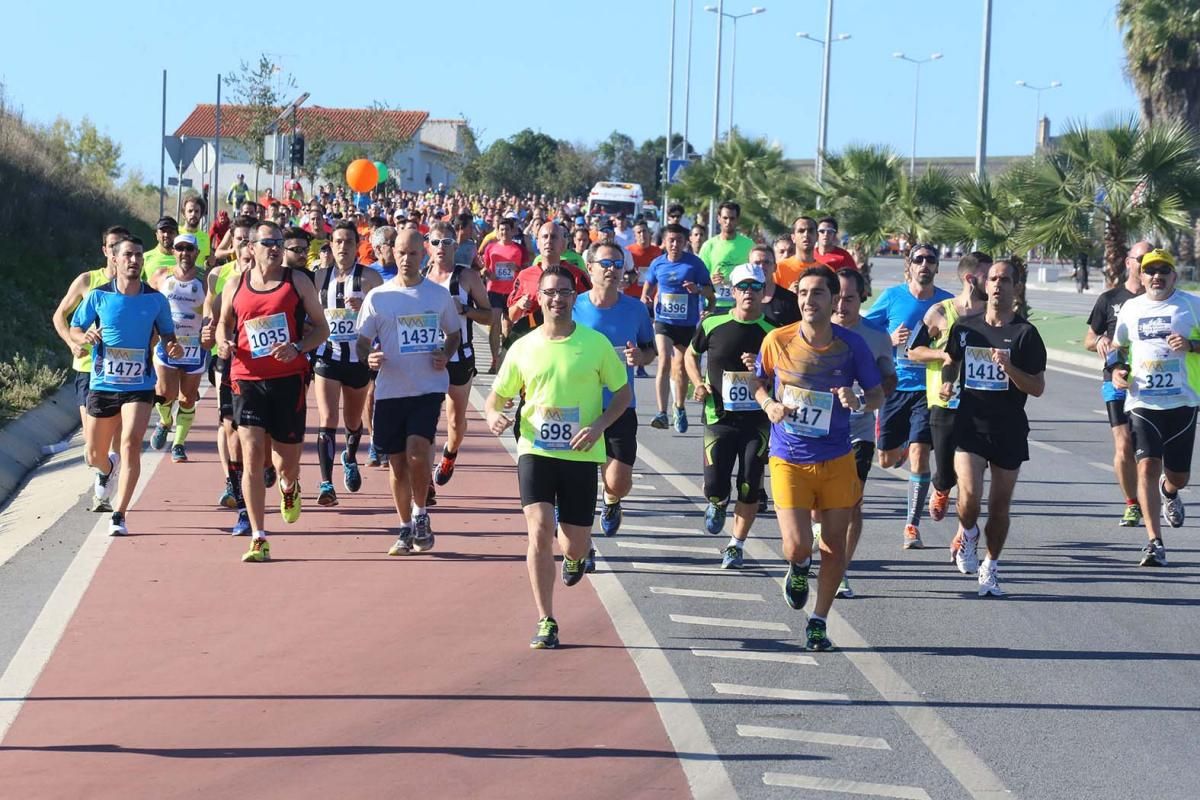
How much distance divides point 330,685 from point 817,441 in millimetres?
2593

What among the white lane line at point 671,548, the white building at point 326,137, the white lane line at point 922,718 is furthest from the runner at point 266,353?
the white building at point 326,137

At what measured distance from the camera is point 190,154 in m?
29.9

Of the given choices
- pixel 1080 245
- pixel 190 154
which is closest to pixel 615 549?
pixel 1080 245

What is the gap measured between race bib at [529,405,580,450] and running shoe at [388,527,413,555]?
2.56 meters

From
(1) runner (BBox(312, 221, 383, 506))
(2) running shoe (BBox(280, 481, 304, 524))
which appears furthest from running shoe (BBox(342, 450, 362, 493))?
(2) running shoe (BBox(280, 481, 304, 524))

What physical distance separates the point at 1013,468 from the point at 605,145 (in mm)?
106455

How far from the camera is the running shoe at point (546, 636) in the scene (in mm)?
8641

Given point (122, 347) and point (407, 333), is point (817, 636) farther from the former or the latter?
point (122, 347)

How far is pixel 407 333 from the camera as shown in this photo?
10.9 m

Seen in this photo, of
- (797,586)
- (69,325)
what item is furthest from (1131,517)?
(69,325)

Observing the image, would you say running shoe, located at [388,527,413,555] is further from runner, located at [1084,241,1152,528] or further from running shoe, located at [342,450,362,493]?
runner, located at [1084,241,1152,528]

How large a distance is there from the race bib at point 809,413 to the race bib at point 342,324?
5190 mm

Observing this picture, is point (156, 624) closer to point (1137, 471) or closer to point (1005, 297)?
point (1005, 297)

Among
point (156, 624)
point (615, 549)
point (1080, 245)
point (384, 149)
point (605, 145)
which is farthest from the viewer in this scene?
point (605, 145)
